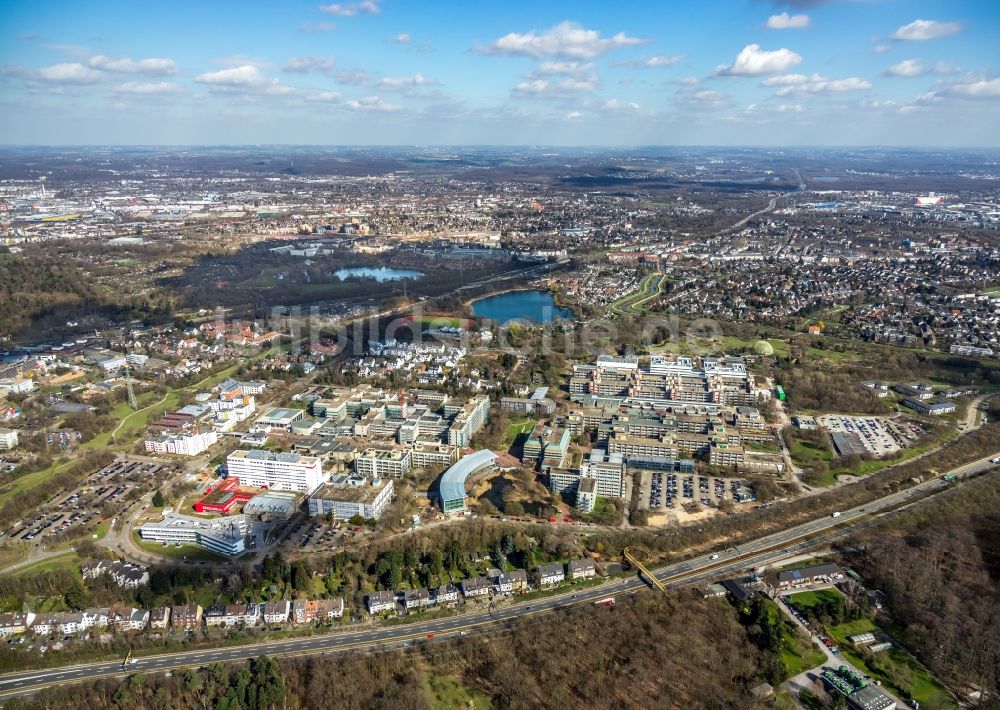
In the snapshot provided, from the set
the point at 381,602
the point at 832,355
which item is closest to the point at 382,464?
the point at 381,602

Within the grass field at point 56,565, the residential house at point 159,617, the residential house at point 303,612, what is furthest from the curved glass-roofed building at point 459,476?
the grass field at point 56,565

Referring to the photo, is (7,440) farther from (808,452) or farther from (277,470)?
(808,452)

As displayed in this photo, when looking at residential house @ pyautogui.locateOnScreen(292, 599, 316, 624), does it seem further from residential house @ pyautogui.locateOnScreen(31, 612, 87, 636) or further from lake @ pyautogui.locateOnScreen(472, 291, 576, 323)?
lake @ pyautogui.locateOnScreen(472, 291, 576, 323)

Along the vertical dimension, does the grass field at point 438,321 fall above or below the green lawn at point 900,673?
above

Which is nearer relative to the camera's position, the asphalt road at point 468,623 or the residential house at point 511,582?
the asphalt road at point 468,623

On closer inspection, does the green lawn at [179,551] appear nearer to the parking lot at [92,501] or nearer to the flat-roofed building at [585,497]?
the parking lot at [92,501]

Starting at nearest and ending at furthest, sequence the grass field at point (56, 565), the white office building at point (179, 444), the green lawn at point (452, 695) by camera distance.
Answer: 1. the green lawn at point (452, 695)
2. the grass field at point (56, 565)
3. the white office building at point (179, 444)

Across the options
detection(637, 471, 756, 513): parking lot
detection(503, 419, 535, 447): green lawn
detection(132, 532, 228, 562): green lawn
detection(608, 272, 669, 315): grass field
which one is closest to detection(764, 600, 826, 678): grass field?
detection(637, 471, 756, 513): parking lot
